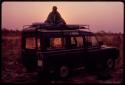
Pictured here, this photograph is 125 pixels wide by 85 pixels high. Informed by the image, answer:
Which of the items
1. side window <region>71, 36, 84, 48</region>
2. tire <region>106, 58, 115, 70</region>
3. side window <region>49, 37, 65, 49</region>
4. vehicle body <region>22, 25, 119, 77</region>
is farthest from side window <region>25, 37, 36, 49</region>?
tire <region>106, 58, 115, 70</region>

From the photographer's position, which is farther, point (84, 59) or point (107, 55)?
point (107, 55)

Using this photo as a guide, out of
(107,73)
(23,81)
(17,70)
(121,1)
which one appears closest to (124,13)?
(121,1)

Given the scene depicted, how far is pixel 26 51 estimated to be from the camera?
7.64 m

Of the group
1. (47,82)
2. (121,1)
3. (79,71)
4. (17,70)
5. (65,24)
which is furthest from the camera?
(17,70)

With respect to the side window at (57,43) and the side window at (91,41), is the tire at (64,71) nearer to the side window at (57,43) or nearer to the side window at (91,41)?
the side window at (57,43)

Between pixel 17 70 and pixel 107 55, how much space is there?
292 cm

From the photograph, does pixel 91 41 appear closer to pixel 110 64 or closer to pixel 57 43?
pixel 110 64

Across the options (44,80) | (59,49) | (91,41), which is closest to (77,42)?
(91,41)

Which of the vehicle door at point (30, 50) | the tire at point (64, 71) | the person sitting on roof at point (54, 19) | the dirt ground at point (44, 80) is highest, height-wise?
the person sitting on roof at point (54, 19)

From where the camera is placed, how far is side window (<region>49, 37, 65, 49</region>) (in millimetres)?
7238

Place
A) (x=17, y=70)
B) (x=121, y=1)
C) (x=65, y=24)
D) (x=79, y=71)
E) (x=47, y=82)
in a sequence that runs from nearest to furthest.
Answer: (x=121, y=1)
(x=47, y=82)
(x=65, y=24)
(x=79, y=71)
(x=17, y=70)

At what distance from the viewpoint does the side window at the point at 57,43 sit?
23.7ft

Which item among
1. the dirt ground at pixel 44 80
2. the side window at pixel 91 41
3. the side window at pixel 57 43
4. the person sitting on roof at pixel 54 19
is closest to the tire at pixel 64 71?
the dirt ground at pixel 44 80

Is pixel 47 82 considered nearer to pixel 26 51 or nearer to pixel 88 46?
pixel 26 51
